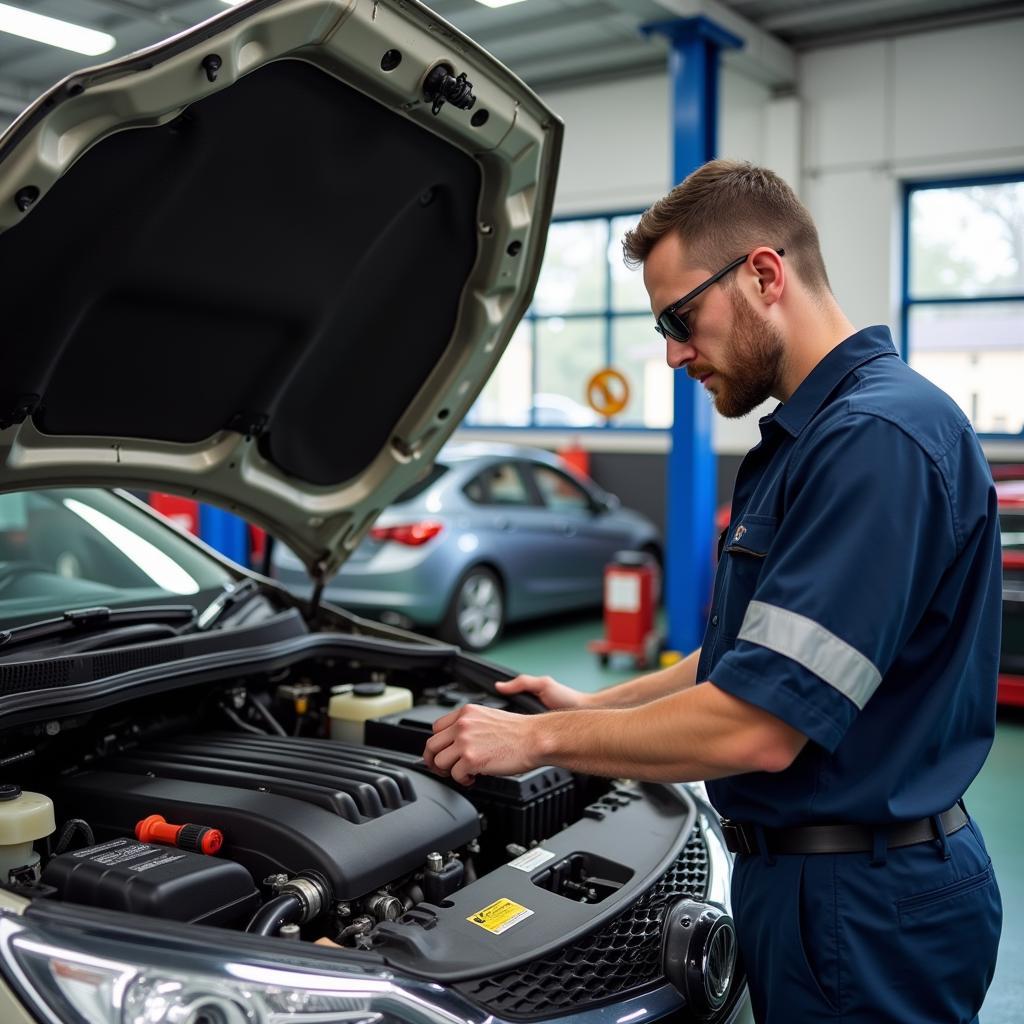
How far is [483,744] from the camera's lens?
1.59 meters

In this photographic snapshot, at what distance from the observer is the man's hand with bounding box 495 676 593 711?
2264 mm

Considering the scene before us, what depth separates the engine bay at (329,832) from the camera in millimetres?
1529

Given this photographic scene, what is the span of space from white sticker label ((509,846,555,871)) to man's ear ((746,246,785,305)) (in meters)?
1.00

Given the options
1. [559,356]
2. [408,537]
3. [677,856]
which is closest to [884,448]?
[677,856]

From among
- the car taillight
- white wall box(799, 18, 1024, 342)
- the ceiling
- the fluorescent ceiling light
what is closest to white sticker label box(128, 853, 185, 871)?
the car taillight

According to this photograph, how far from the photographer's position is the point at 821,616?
1253 mm

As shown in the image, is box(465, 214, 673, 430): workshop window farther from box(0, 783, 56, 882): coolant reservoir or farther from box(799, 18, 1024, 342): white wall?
box(0, 783, 56, 882): coolant reservoir

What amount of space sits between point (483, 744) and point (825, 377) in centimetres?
72

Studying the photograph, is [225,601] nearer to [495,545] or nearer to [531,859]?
[531,859]

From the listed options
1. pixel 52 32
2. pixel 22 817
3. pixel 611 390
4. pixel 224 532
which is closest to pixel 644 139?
pixel 611 390

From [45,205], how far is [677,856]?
151 cm

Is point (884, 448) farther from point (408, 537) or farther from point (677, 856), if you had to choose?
point (408, 537)

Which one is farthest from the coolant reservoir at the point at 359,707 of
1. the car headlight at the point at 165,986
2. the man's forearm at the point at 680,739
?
the car headlight at the point at 165,986

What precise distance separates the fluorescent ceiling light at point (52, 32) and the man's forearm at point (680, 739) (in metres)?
7.88
